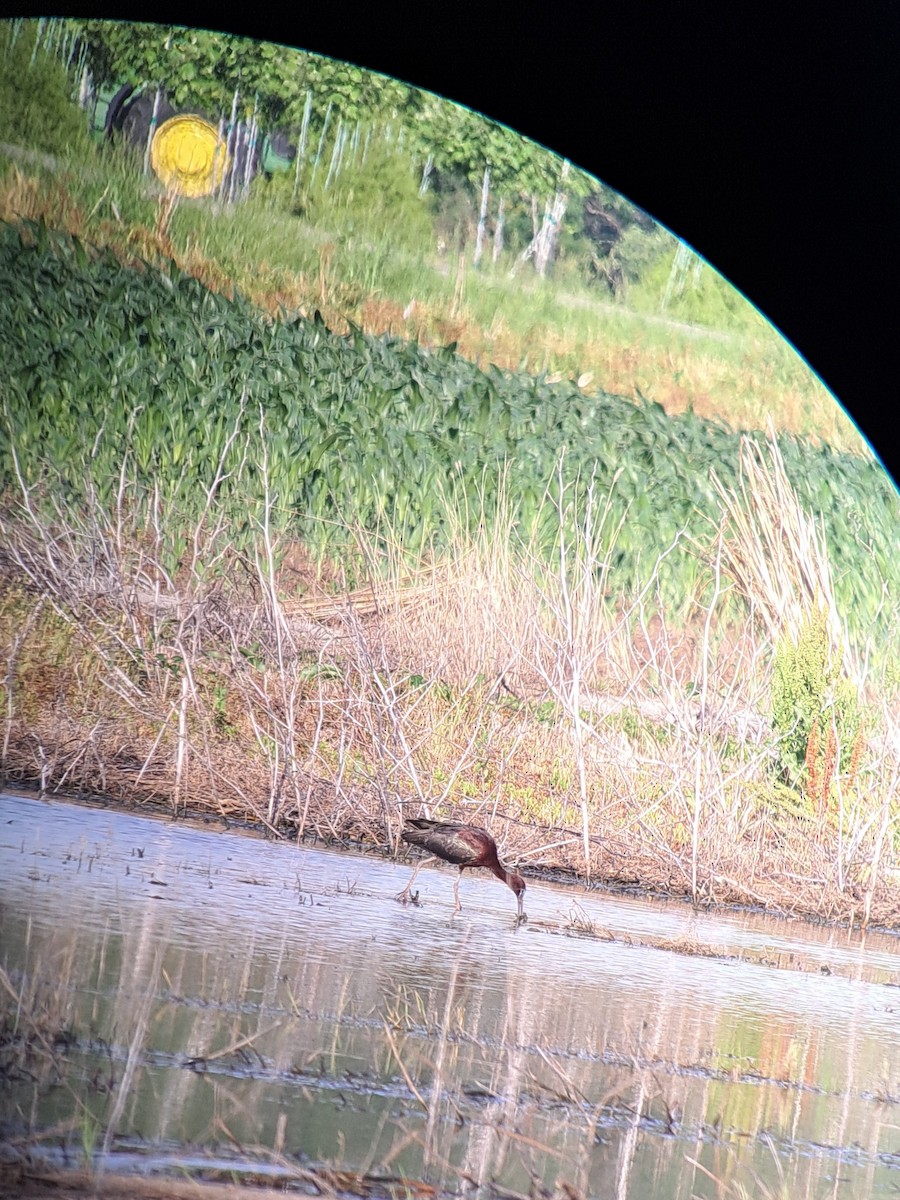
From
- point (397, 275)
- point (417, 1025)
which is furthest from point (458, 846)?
point (397, 275)

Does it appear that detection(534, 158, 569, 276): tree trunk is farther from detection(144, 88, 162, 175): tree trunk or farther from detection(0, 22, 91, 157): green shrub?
detection(0, 22, 91, 157): green shrub

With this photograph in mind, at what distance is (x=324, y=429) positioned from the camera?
4000mm

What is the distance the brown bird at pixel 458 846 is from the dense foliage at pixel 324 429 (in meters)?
0.82

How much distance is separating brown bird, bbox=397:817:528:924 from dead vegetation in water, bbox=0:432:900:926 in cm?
5

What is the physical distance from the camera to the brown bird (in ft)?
11.8

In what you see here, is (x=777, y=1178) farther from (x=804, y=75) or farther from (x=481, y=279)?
(x=481, y=279)

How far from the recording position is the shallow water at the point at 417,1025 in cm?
238

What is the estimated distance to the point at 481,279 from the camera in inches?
161

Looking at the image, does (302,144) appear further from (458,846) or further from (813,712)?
(813,712)

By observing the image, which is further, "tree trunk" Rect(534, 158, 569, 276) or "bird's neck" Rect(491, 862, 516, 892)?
"tree trunk" Rect(534, 158, 569, 276)

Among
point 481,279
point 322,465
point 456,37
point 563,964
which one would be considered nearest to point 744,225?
point 456,37

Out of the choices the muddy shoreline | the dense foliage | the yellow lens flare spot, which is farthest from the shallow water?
the yellow lens flare spot

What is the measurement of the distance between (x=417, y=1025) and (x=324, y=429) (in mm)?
1802

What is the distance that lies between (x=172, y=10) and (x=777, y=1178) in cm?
264
